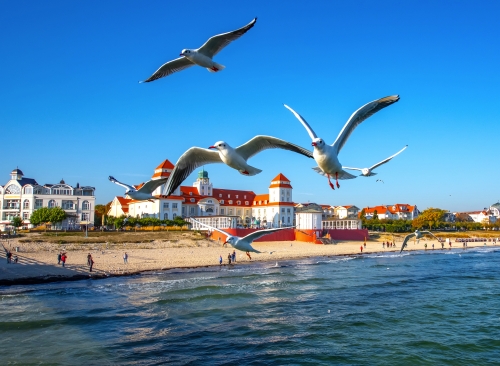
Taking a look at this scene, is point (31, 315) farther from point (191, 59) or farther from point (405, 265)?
point (405, 265)

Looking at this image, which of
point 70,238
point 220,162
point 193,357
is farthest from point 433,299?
point 70,238

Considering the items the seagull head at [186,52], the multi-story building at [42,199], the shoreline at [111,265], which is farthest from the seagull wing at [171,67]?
the multi-story building at [42,199]

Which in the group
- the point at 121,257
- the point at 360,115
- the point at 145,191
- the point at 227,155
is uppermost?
the point at 360,115

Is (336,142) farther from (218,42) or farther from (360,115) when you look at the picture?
(218,42)

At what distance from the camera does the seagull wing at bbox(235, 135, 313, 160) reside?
9.05 metres

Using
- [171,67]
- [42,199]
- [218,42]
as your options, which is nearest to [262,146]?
[218,42]

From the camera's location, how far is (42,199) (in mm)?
67938

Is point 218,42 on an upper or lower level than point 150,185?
upper

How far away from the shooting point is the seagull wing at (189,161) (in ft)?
31.0

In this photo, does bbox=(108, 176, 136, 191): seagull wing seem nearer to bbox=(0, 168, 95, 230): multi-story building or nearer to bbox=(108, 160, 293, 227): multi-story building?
bbox=(0, 168, 95, 230): multi-story building

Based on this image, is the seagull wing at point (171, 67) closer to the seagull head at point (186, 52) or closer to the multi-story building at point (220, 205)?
the seagull head at point (186, 52)

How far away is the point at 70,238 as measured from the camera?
50188 mm

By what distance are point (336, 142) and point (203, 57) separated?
3519 millimetres

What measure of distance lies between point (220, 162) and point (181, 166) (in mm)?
882
